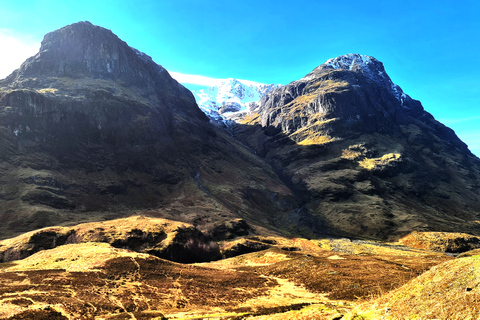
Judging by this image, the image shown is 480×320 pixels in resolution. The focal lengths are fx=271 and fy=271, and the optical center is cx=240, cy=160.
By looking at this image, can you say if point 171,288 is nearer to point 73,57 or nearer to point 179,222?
point 179,222

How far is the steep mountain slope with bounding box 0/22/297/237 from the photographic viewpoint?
10794 centimetres

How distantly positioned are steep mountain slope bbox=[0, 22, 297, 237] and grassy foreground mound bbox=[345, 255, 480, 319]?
96229mm

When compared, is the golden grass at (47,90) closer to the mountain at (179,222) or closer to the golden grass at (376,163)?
the mountain at (179,222)

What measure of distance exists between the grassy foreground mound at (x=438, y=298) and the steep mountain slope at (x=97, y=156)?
96.2m

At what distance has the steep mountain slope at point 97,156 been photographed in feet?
354

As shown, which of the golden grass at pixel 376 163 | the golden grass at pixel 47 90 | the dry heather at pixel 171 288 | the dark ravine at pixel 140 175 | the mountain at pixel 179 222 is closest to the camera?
the dry heather at pixel 171 288

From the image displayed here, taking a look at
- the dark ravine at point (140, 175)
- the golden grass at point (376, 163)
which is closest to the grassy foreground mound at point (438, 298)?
the dark ravine at point (140, 175)

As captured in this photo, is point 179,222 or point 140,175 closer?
point 179,222

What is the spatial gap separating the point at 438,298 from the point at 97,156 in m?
155

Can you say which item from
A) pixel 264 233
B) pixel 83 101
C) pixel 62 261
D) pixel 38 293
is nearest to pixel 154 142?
pixel 83 101

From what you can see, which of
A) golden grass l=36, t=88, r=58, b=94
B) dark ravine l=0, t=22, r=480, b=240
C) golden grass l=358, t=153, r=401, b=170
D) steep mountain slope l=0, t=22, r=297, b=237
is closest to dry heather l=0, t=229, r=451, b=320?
dark ravine l=0, t=22, r=480, b=240

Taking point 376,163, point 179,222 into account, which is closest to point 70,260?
point 179,222

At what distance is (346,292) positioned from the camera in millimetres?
32969

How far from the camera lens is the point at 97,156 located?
142 meters
